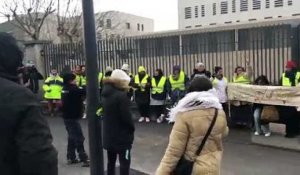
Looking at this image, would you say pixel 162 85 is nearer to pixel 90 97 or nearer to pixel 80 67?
pixel 80 67

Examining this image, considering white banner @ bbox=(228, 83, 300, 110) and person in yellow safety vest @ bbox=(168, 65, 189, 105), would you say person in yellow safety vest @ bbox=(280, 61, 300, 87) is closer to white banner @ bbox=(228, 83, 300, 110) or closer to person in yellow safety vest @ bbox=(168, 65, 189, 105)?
white banner @ bbox=(228, 83, 300, 110)

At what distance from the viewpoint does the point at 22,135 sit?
2.56 meters

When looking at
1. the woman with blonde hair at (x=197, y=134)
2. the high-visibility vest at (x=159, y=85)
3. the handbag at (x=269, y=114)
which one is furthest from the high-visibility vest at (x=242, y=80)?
the woman with blonde hair at (x=197, y=134)

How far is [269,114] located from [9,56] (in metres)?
8.00

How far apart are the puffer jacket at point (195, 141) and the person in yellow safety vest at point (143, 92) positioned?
8897mm

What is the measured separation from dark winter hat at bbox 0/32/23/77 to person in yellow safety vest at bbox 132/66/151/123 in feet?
35.1

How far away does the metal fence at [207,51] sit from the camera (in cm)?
1197

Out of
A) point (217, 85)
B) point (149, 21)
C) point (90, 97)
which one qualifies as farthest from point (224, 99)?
point (149, 21)

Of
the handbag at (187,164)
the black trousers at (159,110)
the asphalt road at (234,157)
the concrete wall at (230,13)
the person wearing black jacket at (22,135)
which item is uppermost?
the concrete wall at (230,13)

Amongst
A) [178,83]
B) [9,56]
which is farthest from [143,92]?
[9,56]

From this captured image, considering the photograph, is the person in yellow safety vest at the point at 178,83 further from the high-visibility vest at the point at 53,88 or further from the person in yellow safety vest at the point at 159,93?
the high-visibility vest at the point at 53,88

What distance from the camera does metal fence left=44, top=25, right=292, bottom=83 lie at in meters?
12.0

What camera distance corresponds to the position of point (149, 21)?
8406 centimetres

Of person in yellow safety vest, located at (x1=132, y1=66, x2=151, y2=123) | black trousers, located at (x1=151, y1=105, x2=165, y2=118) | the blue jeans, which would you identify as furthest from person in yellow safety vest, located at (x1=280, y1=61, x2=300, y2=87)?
person in yellow safety vest, located at (x1=132, y1=66, x2=151, y2=123)
